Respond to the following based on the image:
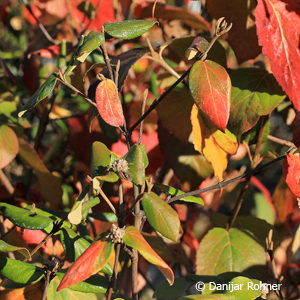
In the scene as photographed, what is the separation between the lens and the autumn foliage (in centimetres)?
54

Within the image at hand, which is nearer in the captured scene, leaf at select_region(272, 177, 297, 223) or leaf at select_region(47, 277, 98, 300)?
leaf at select_region(47, 277, 98, 300)

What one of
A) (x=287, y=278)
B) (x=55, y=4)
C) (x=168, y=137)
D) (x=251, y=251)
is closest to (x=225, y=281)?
(x=251, y=251)

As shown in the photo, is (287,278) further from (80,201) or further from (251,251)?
(80,201)

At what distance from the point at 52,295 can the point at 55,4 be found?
909mm

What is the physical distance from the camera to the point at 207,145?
0.70 metres

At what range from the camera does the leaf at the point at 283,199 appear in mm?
979

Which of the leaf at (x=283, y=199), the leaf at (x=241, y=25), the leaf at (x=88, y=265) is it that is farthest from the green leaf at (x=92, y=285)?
the leaf at (x=283, y=199)

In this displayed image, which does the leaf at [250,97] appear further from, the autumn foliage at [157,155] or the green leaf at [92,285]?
the green leaf at [92,285]

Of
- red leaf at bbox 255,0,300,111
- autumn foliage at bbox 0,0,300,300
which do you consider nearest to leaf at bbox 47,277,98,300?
autumn foliage at bbox 0,0,300,300

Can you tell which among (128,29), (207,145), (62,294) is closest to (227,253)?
(207,145)

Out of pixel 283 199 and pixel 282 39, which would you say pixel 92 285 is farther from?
pixel 283 199

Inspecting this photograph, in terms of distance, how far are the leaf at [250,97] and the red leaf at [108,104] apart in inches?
8.0

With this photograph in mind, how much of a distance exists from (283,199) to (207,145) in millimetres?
375

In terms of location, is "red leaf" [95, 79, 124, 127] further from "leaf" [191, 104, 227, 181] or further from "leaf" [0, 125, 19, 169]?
"leaf" [0, 125, 19, 169]
